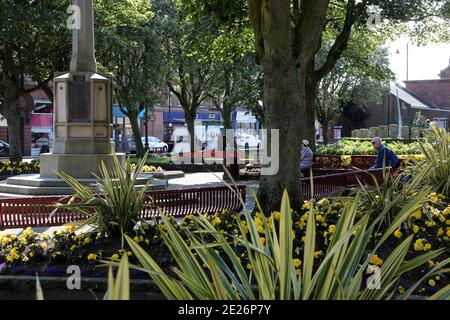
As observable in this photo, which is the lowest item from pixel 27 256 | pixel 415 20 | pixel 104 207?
pixel 27 256

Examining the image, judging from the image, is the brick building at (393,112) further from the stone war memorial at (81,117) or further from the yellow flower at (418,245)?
the yellow flower at (418,245)

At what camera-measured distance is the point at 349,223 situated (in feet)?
10.6

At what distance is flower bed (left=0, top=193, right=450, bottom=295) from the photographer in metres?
5.24

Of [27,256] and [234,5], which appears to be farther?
[234,5]

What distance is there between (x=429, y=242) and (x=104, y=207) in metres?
3.38

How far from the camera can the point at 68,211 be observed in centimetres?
757

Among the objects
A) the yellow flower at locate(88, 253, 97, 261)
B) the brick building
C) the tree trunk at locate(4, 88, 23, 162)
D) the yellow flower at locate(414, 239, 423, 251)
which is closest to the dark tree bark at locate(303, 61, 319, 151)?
the tree trunk at locate(4, 88, 23, 162)

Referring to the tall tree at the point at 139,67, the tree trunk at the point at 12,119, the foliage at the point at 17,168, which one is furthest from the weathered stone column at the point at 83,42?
the tall tree at the point at 139,67

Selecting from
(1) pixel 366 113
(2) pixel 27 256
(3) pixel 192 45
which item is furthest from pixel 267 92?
(1) pixel 366 113

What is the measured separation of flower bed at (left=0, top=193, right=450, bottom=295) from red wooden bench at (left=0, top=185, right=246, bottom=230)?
130 centimetres

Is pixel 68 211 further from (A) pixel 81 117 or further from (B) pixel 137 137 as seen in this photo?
(B) pixel 137 137

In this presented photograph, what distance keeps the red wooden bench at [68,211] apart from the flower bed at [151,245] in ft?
4.26

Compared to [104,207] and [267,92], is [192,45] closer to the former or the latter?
[267,92]

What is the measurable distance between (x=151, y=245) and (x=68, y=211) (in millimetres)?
2234
